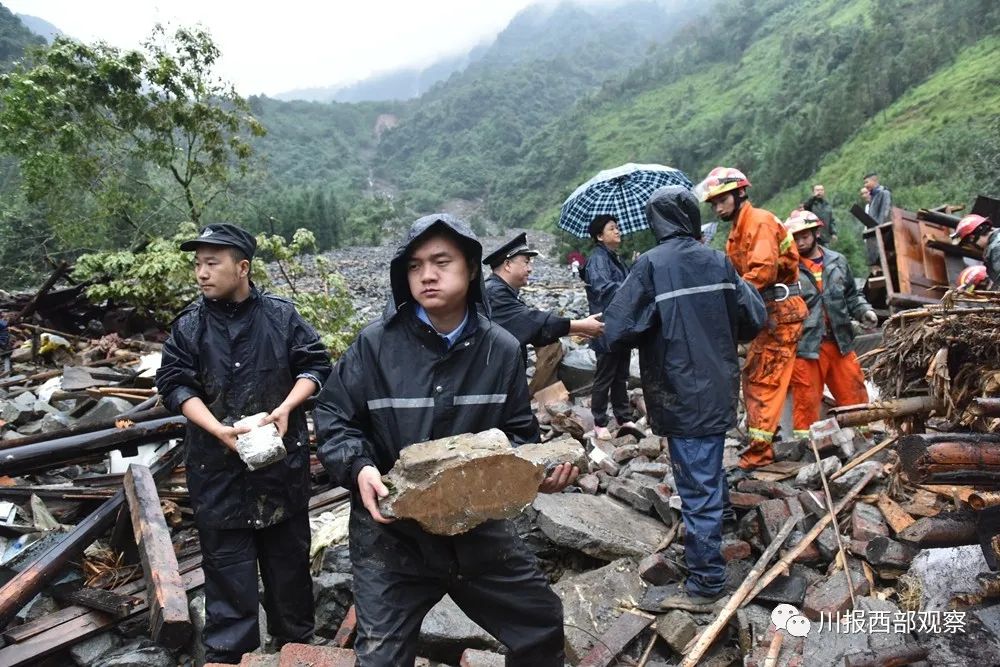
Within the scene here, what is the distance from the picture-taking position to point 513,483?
2.13m

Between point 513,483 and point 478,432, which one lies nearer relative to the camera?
point 513,483

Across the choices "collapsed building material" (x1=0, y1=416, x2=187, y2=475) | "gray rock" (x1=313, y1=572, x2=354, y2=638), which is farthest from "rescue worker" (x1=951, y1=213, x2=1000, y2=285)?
"collapsed building material" (x1=0, y1=416, x2=187, y2=475)

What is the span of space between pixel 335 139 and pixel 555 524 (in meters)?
134

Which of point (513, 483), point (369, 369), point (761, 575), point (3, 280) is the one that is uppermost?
point (3, 280)

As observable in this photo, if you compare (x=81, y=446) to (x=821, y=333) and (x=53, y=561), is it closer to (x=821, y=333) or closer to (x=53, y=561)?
(x=53, y=561)

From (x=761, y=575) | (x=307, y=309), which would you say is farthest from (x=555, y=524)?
(x=307, y=309)

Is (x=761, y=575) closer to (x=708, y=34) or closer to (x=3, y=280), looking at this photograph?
(x=3, y=280)

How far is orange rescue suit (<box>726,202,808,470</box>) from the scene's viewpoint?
464 cm

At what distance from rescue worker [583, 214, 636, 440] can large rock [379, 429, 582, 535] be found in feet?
11.0

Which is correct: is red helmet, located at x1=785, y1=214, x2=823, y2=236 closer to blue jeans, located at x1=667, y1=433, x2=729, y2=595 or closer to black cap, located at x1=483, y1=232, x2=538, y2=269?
black cap, located at x1=483, y1=232, x2=538, y2=269

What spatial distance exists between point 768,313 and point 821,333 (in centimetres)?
91

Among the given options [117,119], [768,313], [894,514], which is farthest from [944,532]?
[117,119]

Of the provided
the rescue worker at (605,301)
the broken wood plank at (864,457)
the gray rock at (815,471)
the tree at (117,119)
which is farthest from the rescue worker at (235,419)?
the tree at (117,119)

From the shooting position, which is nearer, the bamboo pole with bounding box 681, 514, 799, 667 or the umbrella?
the bamboo pole with bounding box 681, 514, 799, 667
